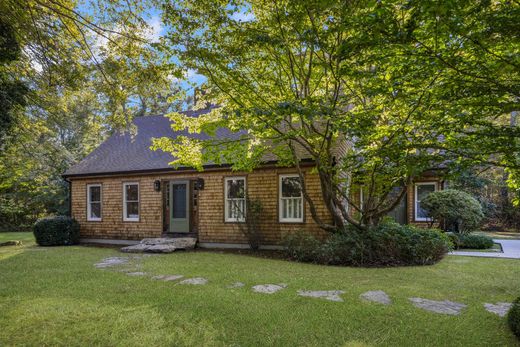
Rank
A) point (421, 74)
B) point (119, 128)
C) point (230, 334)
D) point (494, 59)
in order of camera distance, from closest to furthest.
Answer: point (230, 334) < point (494, 59) < point (421, 74) < point (119, 128)

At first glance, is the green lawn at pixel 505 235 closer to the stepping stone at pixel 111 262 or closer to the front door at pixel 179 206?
the front door at pixel 179 206

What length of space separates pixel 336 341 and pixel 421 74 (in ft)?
11.4

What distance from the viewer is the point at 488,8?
3.47 metres

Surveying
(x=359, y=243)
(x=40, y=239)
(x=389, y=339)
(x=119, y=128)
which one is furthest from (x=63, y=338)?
(x=40, y=239)

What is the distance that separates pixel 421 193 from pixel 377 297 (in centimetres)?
1004

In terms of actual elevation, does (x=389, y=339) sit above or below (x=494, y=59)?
below

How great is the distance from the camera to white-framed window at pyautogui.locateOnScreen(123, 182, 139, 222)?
12.9m

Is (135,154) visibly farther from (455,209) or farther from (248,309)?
(455,209)

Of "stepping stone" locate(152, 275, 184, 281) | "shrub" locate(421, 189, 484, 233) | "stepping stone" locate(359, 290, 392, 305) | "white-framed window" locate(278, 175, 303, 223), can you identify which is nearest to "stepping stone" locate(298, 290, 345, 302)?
"stepping stone" locate(359, 290, 392, 305)

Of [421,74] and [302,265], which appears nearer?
[421,74]

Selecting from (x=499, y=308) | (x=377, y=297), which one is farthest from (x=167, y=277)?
(x=499, y=308)

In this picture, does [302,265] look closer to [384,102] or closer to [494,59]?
[384,102]

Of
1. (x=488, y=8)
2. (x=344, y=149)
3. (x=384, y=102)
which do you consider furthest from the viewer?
(x=344, y=149)

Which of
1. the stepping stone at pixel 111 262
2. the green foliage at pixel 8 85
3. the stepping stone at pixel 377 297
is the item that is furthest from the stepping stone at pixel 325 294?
the green foliage at pixel 8 85
